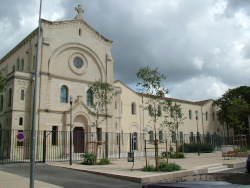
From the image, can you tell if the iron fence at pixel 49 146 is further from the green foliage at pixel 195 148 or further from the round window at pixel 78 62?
the round window at pixel 78 62

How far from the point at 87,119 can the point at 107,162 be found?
10766mm

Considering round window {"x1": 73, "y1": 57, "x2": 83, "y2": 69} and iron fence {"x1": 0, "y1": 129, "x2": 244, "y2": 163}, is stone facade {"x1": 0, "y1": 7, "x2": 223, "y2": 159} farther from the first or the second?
iron fence {"x1": 0, "y1": 129, "x2": 244, "y2": 163}

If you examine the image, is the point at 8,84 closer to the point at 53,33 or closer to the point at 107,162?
the point at 53,33

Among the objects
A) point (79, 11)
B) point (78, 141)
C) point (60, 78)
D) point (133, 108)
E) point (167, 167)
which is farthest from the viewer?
point (133, 108)

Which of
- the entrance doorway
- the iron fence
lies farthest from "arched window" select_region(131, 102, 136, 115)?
the entrance doorway

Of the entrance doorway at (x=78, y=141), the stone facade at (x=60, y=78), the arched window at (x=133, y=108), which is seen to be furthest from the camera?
the arched window at (x=133, y=108)

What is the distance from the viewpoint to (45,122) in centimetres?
2534

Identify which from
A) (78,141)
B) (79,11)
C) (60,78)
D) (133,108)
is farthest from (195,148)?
(79,11)

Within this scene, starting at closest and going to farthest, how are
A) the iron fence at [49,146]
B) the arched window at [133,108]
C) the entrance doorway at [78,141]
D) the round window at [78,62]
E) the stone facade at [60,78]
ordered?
the iron fence at [49,146]
the stone facade at [60,78]
the entrance doorway at [78,141]
the round window at [78,62]
the arched window at [133,108]

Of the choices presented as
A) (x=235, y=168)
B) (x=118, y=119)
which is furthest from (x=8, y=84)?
(x=235, y=168)

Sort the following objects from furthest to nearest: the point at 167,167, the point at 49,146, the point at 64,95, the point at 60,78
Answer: the point at 64,95, the point at 60,78, the point at 49,146, the point at 167,167

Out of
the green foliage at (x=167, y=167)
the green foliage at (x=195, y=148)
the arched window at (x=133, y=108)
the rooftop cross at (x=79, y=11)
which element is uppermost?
the rooftop cross at (x=79, y=11)

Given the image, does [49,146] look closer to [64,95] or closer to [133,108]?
[64,95]

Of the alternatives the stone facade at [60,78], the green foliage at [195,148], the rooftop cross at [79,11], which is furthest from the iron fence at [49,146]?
the rooftop cross at [79,11]
